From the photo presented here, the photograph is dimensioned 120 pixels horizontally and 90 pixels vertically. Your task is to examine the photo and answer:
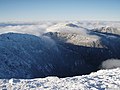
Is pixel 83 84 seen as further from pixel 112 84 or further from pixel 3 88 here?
pixel 3 88

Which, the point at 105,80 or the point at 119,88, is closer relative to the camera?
the point at 119,88

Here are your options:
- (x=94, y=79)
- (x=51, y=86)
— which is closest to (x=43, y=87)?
(x=51, y=86)

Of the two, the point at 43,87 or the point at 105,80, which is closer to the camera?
the point at 43,87

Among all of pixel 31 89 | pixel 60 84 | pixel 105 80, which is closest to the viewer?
pixel 31 89

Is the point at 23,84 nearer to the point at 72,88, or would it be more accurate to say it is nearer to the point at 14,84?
the point at 14,84

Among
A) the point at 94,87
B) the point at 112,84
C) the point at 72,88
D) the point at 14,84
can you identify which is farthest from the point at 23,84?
the point at 112,84

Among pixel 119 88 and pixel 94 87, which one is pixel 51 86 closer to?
pixel 94 87

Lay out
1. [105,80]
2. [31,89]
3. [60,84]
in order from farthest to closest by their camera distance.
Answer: [105,80] → [60,84] → [31,89]

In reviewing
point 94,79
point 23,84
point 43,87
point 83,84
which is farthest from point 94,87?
point 23,84
